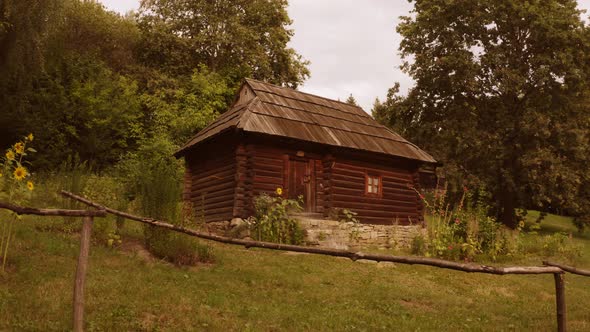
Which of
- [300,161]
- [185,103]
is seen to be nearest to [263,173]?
[300,161]

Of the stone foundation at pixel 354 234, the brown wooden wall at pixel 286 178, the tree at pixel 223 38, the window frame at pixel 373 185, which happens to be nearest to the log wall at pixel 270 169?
the brown wooden wall at pixel 286 178

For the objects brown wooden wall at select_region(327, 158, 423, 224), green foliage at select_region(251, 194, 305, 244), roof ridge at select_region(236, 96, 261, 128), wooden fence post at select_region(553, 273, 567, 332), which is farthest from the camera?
brown wooden wall at select_region(327, 158, 423, 224)

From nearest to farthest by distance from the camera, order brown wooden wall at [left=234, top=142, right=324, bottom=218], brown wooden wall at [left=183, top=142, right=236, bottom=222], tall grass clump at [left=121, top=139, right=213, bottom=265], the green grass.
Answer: the green grass → tall grass clump at [left=121, top=139, right=213, bottom=265] → brown wooden wall at [left=234, top=142, right=324, bottom=218] → brown wooden wall at [left=183, top=142, right=236, bottom=222]

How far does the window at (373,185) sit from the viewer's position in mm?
17625

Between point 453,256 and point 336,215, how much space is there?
14.7 feet

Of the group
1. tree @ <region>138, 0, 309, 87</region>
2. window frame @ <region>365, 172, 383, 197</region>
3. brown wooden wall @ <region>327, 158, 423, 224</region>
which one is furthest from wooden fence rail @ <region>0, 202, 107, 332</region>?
tree @ <region>138, 0, 309, 87</region>

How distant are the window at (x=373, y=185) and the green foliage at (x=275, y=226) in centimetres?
486

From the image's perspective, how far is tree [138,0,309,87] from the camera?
28.4 meters

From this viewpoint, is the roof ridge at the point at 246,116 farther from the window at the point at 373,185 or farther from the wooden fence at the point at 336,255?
the wooden fence at the point at 336,255

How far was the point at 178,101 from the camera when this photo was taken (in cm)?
2661

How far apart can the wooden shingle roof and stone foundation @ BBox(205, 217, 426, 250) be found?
2.63 meters

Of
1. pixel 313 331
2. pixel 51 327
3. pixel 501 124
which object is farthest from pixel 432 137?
pixel 51 327

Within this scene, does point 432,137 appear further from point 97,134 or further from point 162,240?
point 162,240

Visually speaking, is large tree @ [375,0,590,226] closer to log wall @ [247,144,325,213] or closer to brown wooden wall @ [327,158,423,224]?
brown wooden wall @ [327,158,423,224]
